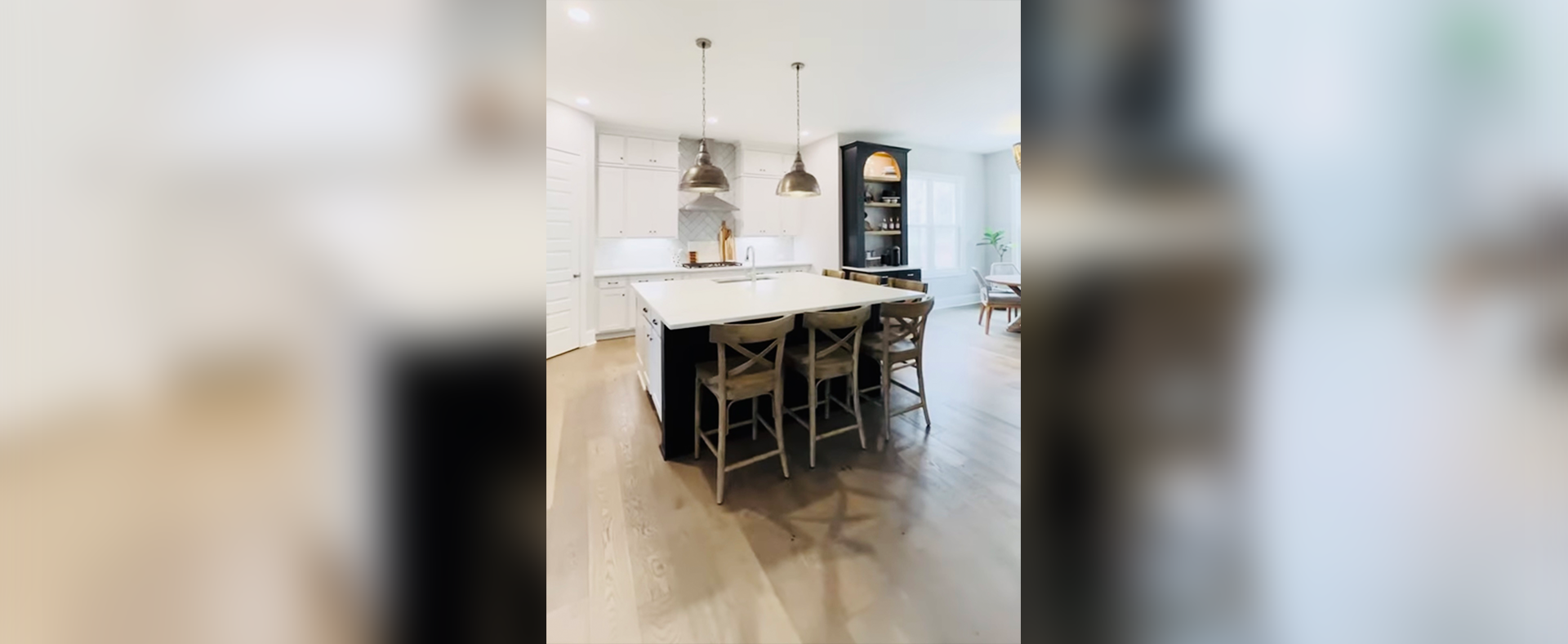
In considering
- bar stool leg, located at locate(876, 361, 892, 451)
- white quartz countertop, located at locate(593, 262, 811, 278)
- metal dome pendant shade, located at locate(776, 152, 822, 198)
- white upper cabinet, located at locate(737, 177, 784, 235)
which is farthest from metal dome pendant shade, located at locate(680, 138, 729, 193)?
white upper cabinet, located at locate(737, 177, 784, 235)

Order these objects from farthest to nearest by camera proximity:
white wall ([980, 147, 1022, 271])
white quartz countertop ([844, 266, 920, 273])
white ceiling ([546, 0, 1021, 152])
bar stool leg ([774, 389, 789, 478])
A: white wall ([980, 147, 1022, 271]), white quartz countertop ([844, 266, 920, 273]), white ceiling ([546, 0, 1021, 152]), bar stool leg ([774, 389, 789, 478])

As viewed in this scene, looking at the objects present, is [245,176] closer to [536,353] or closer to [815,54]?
[536,353]

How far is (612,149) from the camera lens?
18.1 feet

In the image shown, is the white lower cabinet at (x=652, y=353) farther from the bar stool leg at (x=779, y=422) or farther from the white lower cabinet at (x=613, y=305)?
the white lower cabinet at (x=613, y=305)

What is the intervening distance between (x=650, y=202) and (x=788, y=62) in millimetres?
2601

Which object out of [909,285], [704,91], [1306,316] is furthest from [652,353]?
[1306,316]

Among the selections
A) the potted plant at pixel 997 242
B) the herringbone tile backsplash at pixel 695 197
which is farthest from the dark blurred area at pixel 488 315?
the potted plant at pixel 997 242

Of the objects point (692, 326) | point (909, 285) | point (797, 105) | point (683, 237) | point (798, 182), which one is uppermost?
point (797, 105)

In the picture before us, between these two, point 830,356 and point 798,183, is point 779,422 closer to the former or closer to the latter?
point 830,356

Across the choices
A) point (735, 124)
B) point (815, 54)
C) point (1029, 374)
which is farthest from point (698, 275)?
point (1029, 374)

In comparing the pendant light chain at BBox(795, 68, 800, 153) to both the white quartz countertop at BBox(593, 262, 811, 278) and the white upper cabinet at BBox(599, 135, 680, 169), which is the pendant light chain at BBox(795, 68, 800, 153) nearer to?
the white upper cabinet at BBox(599, 135, 680, 169)

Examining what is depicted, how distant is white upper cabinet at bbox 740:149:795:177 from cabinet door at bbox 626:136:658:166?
1.15 m

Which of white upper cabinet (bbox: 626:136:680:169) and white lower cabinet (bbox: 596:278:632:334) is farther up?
white upper cabinet (bbox: 626:136:680:169)

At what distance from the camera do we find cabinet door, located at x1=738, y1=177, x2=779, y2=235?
6.47 m
